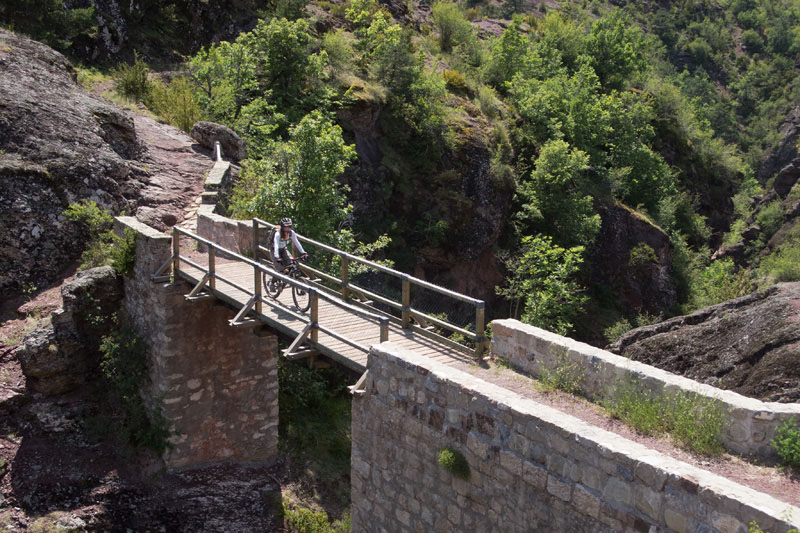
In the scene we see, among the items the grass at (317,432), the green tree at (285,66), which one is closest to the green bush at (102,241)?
the grass at (317,432)

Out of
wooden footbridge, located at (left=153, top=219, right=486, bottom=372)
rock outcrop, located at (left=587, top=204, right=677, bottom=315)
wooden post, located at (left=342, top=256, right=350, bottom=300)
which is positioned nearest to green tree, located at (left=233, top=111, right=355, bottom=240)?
wooden footbridge, located at (left=153, top=219, right=486, bottom=372)

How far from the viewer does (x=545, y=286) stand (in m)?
22.5

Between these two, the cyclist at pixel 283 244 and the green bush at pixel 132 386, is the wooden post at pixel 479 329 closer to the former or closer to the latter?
the cyclist at pixel 283 244

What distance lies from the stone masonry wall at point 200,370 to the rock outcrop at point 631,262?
741 inches

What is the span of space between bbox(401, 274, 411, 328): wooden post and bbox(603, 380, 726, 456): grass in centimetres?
298

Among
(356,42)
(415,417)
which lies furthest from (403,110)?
(415,417)

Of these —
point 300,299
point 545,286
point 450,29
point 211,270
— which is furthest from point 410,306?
point 450,29

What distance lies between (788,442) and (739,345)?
452 centimetres

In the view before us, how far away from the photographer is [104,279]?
12484 millimetres

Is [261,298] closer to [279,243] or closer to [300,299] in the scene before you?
[300,299]

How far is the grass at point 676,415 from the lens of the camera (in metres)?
5.80

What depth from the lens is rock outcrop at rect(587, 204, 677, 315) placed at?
28703 millimetres

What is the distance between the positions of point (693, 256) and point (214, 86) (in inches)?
959

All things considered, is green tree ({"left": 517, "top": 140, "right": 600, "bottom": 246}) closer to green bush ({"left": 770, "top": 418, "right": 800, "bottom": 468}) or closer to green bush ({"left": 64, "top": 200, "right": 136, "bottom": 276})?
green bush ({"left": 64, "top": 200, "right": 136, "bottom": 276})
